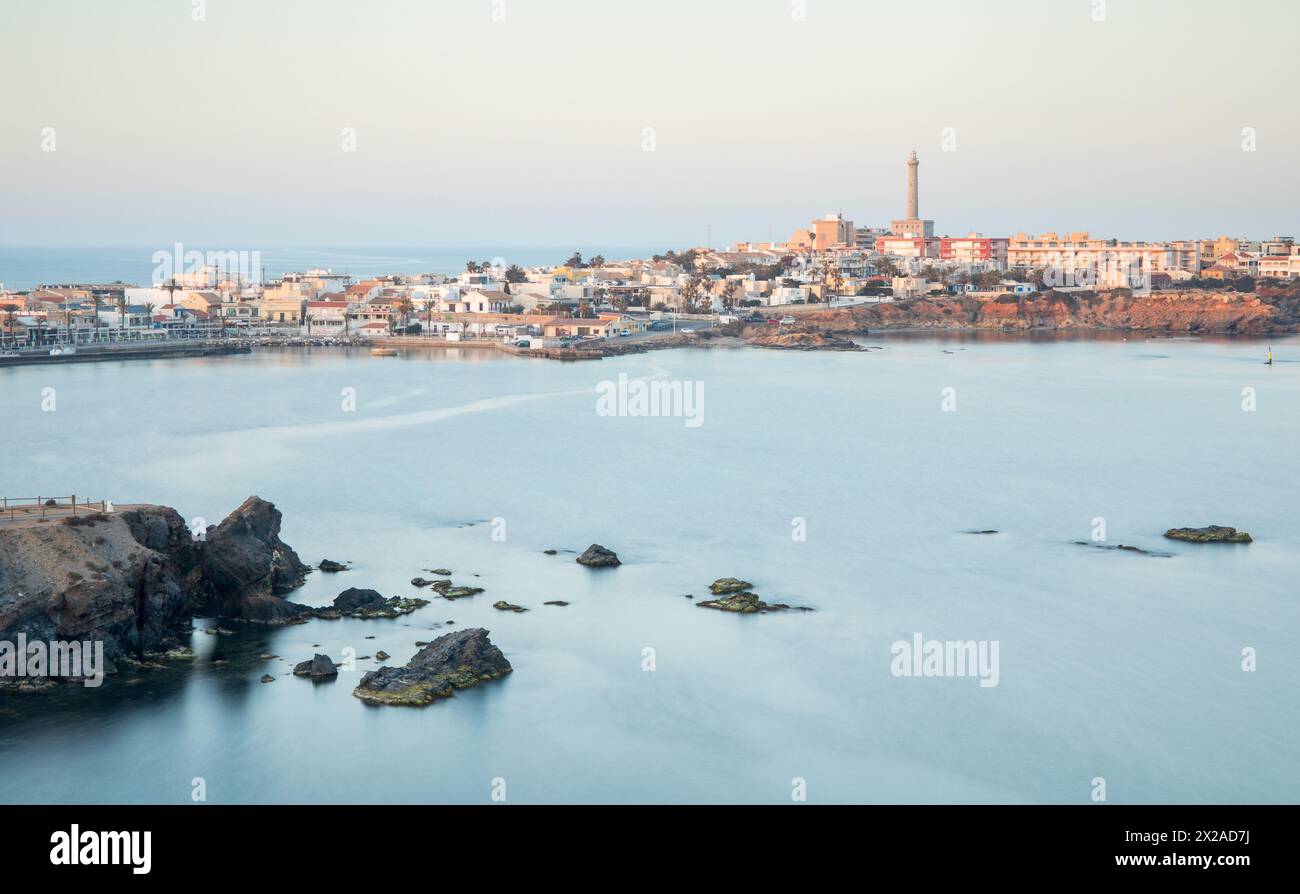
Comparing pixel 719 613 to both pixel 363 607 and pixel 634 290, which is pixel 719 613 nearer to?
pixel 363 607

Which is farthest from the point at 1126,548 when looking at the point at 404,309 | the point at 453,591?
the point at 404,309

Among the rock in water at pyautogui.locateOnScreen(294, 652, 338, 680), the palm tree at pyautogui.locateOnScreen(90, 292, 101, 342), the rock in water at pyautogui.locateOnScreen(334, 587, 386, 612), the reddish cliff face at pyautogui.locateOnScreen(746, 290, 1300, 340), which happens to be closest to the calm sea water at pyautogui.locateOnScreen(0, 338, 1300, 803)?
the rock in water at pyautogui.locateOnScreen(294, 652, 338, 680)

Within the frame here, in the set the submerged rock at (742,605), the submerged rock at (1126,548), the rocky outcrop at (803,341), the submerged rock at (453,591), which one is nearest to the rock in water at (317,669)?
the submerged rock at (453,591)

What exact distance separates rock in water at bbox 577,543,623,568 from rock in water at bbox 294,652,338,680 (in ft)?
7.59

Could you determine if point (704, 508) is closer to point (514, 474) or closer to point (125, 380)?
point (514, 474)

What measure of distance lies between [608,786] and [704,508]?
492 cm

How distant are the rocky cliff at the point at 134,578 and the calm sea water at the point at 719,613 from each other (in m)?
0.26

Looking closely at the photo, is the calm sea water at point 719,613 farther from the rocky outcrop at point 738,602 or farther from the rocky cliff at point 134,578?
the rocky cliff at point 134,578

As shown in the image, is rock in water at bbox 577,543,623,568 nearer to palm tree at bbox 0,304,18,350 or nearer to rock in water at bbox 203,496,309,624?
rock in water at bbox 203,496,309,624

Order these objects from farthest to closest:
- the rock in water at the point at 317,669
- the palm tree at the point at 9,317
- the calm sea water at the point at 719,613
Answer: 1. the palm tree at the point at 9,317
2. the rock in water at the point at 317,669
3. the calm sea water at the point at 719,613

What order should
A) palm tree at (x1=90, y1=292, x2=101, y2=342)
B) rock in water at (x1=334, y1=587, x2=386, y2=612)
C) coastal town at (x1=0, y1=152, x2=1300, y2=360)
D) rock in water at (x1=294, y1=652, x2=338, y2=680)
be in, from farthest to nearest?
coastal town at (x1=0, y1=152, x2=1300, y2=360)
palm tree at (x1=90, y1=292, x2=101, y2=342)
rock in water at (x1=334, y1=587, x2=386, y2=612)
rock in water at (x1=294, y1=652, x2=338, y2=680)

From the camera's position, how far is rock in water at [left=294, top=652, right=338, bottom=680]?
5938 mm

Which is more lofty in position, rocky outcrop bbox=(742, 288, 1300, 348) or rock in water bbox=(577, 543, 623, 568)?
rocky outcrop bbox=(742, 288, 1300, 348)

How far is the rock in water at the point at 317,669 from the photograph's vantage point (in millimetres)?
5938
